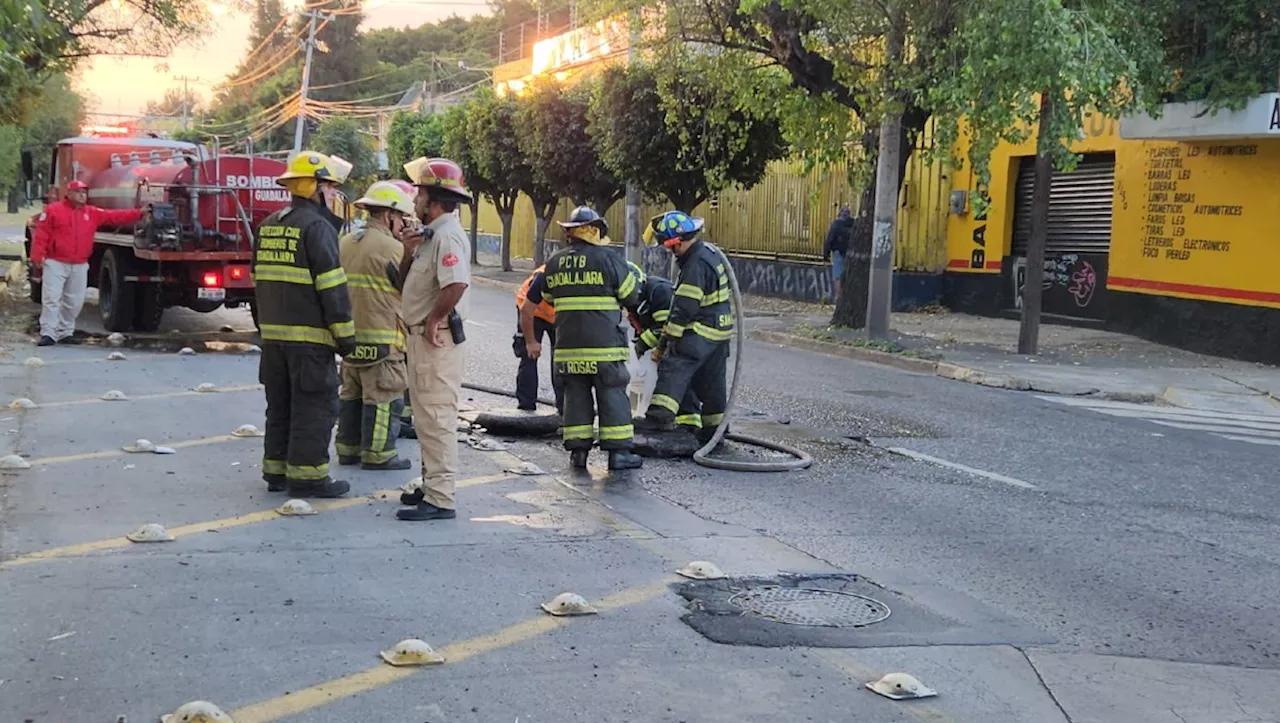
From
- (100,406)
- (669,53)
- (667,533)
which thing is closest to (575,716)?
(667,533)

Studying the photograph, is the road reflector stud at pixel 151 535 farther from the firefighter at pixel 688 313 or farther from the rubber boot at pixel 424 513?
the firefighter at pixel 688 313

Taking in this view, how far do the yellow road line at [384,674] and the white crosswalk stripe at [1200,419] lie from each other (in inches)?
317

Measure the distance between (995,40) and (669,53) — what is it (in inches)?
229

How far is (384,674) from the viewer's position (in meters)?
4.49

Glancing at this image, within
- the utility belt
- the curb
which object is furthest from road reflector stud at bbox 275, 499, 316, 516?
the curb

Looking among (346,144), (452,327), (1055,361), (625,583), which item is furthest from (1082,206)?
(346,144)

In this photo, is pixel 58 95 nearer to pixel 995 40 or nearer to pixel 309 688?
pixel 995 40

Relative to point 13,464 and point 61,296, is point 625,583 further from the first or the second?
point 61,296

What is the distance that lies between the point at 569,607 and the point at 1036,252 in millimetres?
12522

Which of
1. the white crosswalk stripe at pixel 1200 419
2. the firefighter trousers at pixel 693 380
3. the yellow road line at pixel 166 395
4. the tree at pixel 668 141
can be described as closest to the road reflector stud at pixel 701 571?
the firefighter trousers at pixel 693 380

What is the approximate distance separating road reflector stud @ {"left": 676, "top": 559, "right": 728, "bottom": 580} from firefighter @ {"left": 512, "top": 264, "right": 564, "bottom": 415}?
275 centimetres

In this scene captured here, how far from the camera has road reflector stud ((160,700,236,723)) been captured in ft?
13.1

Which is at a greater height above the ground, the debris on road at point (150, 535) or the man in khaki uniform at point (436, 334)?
the man in khaki uniform at point (436, 334)

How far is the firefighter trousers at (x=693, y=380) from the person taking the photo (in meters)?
8.84
